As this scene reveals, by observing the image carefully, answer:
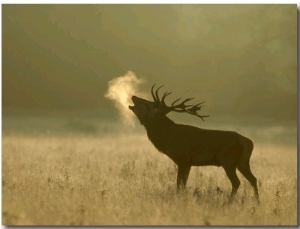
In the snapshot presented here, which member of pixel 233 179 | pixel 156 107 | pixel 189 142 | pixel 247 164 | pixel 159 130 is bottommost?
pixel 233 179

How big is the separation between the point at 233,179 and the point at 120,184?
1135mm

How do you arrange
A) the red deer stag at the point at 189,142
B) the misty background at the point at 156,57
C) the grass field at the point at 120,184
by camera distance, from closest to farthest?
the grass field at the point at 120,184 < the red deer stag at the point at 189,142 < the misty background at the point at 156,57

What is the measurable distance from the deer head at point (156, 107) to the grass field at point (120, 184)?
0.21 m

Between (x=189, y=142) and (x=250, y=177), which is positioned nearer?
(x=250, y=177)

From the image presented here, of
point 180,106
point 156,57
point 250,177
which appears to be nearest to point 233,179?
point 250,177

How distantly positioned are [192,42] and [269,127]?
→ 45.6 inches

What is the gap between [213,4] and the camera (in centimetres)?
708

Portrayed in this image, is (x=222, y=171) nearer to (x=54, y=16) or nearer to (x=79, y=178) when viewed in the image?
(x=79, y=178)

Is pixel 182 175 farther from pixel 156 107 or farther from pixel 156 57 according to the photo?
pixel 156 57

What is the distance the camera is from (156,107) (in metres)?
7.16

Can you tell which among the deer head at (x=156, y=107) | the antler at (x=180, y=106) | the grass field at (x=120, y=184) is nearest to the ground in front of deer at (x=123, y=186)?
the grass field at (x=120, y=184)

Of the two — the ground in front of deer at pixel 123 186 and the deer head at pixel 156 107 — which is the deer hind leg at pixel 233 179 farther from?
the deer head at pixel 156 107

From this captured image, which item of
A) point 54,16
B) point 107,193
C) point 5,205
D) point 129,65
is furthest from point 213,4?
point 5,205

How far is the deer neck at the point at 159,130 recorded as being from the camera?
23.5 ft
